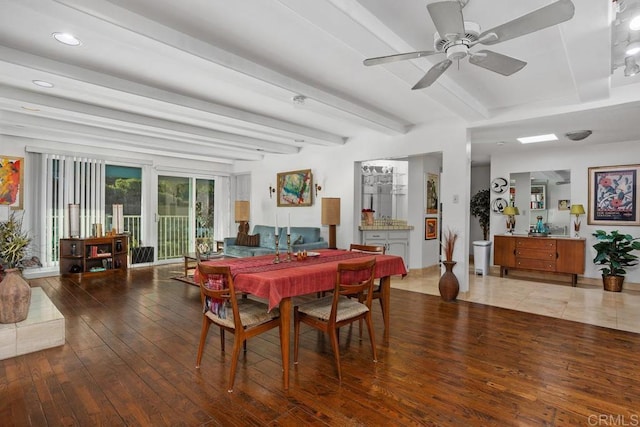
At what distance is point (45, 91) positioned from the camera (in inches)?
146

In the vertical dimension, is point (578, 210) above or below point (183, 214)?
above

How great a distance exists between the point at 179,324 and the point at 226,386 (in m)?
1.52

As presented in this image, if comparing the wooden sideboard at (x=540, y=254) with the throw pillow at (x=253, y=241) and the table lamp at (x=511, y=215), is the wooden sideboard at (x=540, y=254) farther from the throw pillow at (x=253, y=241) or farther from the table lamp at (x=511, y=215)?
the throw pillow at (x=253, y=241)

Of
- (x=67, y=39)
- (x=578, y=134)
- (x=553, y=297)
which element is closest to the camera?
(x=67, y=39)

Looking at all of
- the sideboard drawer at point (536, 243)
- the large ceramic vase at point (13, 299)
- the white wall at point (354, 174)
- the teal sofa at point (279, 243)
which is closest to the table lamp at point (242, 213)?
the white wall at point (354, 174)

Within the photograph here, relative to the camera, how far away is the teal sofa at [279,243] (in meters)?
6.35

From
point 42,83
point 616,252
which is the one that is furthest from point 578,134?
point 42,83

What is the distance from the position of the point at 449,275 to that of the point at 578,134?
3069 millimetres

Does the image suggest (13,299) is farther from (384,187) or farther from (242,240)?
(384,187)

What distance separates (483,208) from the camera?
26.1 ft

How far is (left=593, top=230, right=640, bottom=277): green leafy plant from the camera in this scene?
210 inches

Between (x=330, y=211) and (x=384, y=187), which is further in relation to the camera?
(x=384, y=187)

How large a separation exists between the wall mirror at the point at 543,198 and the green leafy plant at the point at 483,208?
89 cm

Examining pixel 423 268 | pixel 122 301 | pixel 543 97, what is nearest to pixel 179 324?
pixel 122 301
